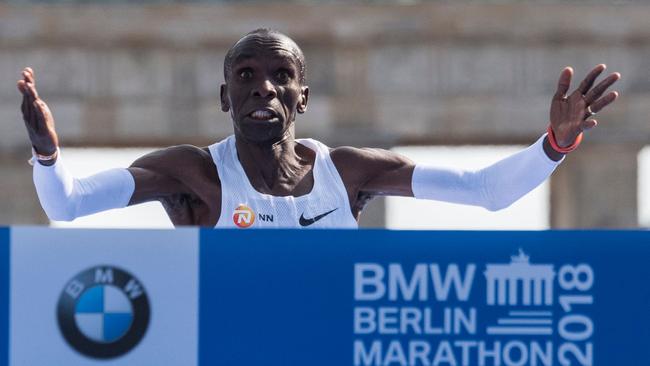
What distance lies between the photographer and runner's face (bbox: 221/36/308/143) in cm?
601

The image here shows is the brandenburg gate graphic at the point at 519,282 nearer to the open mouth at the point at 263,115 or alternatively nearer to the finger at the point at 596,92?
the finger at the point at 596,92

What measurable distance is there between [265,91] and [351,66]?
69.3ft

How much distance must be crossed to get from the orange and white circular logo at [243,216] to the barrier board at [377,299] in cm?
146

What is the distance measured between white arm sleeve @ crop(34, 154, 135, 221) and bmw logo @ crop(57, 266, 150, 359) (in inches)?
55.6

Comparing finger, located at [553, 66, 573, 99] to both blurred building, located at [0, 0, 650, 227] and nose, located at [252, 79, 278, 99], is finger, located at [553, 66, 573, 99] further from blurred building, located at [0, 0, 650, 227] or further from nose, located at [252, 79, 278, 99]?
blurred building, located at [0, 0, 650, 227]

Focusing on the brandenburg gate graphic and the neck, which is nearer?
the brandenburg gate graphic

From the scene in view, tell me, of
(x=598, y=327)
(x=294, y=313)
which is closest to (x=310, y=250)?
(x=294, y=313)

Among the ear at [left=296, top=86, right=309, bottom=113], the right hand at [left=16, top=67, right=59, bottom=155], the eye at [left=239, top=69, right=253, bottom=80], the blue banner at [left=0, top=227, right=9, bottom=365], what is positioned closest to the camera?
the blue banner at [left=0, top=227, right=9, bottom=365]

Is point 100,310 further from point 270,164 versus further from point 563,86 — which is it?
point 563,86

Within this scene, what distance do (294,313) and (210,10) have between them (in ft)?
75.6

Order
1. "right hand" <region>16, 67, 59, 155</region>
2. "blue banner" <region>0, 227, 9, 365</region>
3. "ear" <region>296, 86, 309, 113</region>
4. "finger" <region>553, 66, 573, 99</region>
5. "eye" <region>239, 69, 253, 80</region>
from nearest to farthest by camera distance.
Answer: "blue banner" <region>0, 227, 9, 365</region>, "right hand" <region>16, 67, 59, 155</region>, "finger" <region>553, 66, 573, 99</region>, "eye" <region>239, 69, 253, 80</region>, "ear" <region>296, 86, 309, 113</region>

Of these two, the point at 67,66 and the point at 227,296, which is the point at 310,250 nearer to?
the point at 227,296

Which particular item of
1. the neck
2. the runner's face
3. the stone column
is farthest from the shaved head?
the stone column

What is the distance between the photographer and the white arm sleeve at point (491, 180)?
6.01 m
